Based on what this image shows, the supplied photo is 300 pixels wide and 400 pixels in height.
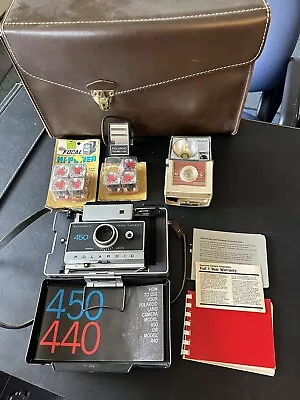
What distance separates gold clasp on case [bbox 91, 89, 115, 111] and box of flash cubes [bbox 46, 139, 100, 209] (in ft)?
0.42

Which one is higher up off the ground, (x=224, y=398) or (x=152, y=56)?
(x=152, y=56)

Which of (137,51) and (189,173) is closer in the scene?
(137,51)

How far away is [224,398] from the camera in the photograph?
0.69m

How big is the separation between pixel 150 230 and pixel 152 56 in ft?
1.03

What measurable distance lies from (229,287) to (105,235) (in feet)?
0.82

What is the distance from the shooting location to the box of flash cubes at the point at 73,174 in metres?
0.87

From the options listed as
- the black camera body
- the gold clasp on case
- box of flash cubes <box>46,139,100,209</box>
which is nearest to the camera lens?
the black camera body

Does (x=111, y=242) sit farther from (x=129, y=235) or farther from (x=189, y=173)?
(x=189, y=173)

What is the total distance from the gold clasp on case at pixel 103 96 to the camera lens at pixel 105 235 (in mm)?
248

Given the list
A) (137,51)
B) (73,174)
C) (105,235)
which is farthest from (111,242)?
(137,51)

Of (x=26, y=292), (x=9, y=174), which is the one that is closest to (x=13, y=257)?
(x=26, y=292)

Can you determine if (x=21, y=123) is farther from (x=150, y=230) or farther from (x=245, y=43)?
(x=245, y=43)

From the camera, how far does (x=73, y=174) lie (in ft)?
2.88

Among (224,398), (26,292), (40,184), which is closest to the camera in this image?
(224,398)
